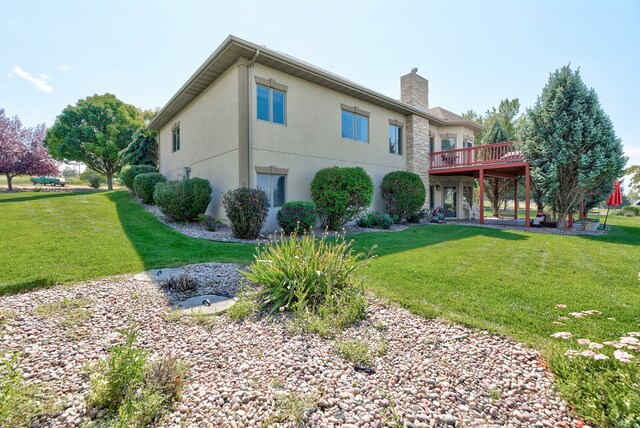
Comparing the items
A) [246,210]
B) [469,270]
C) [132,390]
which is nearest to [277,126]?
[246,210]

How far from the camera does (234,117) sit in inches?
379

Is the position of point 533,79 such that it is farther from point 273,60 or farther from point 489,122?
point 489,122

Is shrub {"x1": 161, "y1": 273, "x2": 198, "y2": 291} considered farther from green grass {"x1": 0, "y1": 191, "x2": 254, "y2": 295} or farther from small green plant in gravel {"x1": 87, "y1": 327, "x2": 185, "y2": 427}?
small green plant in gravel {"x1": 87, "y1": 327, "x2": 185, "y2": 427}

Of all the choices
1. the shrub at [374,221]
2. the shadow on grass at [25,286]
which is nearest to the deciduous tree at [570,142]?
the shrub at [374,221]

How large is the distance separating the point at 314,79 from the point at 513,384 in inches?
427

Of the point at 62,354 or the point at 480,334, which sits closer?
the point at 62,354

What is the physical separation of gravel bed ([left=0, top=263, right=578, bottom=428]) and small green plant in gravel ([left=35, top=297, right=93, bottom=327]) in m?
0.06

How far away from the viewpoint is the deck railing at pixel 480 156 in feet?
45.4

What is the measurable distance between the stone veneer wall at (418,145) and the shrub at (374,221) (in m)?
4.35

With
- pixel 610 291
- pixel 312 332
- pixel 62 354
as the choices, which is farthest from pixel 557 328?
pixel 62 354

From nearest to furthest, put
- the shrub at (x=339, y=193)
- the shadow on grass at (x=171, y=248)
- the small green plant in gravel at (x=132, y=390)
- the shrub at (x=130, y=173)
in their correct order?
1. the small green plant in gravel at (x=132, y=390)
2. the shadow on grass at (x=171, y=248)
3. the shrub at (x=339, y=193)
4. the shrub at (x=130, y=173)

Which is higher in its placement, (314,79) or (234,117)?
(314,79)

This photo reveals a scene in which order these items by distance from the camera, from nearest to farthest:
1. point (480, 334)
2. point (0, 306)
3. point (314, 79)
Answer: point (480, 334) → point (0, 306) → point (314, 79)

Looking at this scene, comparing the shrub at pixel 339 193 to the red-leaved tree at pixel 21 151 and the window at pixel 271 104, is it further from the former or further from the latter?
the red-leaved tree at pixel 21 151
